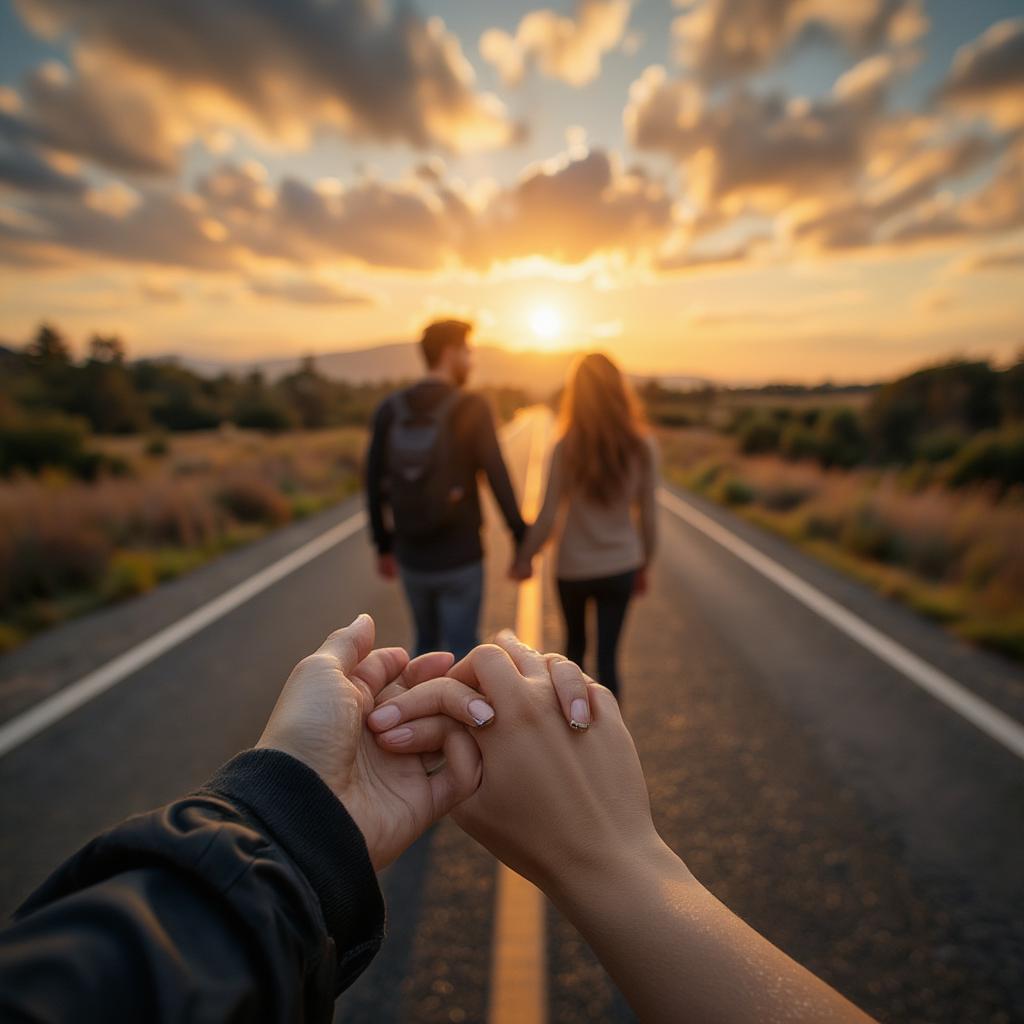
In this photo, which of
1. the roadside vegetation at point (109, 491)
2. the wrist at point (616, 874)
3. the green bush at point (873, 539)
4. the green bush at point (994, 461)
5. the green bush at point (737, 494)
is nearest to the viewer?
the wrist at point (616, 874)

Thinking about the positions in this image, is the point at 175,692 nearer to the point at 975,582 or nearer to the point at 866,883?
the point at 866,883

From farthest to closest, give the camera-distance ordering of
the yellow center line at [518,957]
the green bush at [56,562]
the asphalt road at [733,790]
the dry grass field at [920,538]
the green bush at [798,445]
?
the green bush at [798,445], the green bush at [56,562], the dry grass field at [920,538], the asphalt road at [733,790], the yellow center line at [518,957]

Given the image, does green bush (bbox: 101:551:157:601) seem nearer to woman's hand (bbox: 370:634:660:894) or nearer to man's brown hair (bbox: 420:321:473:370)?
man's brown hair (bbox: 420:321:473:370)

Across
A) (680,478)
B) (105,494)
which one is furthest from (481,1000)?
(680,478)

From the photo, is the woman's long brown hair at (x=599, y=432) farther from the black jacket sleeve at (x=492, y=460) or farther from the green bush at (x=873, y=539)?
the green bush at (x=873, y=539)

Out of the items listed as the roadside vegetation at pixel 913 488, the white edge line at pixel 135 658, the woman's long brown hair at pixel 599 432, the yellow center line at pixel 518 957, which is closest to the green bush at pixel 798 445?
the roadside vegetation at pixel 913 488

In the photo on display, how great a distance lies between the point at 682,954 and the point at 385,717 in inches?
25.3

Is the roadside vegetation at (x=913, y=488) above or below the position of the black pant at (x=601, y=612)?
below

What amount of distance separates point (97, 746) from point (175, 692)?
2.03 feet

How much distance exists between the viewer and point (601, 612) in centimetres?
320

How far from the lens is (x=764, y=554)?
768 cm

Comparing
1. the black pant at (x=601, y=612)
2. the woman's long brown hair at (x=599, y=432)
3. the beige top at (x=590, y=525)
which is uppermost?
the woman's long brown hair at (x=599, y=432)

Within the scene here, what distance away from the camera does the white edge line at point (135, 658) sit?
131 inches

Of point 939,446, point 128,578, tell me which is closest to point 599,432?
point 128,578
